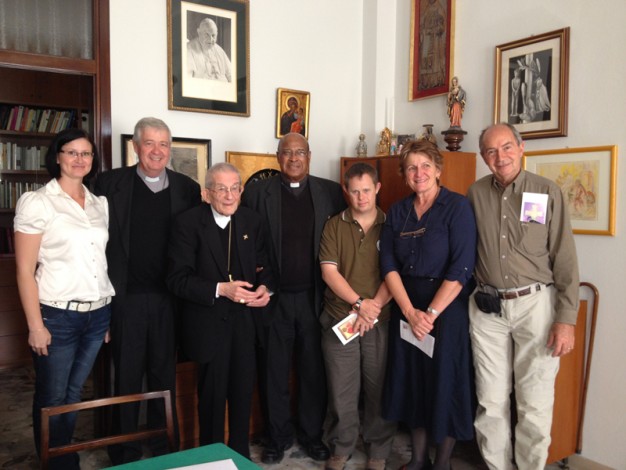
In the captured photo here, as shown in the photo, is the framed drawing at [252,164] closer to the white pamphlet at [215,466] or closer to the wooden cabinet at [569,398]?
the wooden cabinet at [569,398]

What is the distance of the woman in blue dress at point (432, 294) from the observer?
2459 mm

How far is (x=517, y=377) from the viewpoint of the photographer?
2516 mm

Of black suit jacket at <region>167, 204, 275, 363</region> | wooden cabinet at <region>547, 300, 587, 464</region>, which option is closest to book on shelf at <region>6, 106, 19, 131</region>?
black suit jacket at <region>167, 204, 275, 363</region>

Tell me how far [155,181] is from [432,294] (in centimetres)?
150

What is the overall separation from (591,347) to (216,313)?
6.48 feet

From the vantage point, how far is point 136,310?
8.84 feet

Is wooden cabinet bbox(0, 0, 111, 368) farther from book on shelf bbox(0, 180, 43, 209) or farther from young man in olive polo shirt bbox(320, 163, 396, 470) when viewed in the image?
young man in olive polo shirt bbox(320, 163, 396, 470)

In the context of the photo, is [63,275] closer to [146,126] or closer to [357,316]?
[146,126]

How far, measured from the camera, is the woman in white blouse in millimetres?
2318

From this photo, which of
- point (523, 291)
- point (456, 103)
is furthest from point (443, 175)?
point (523, 291)

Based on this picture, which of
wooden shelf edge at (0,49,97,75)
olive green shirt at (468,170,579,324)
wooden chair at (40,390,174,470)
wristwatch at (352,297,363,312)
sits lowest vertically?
wooden chair at (40,390,174,470)

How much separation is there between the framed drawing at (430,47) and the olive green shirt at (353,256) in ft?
4.97

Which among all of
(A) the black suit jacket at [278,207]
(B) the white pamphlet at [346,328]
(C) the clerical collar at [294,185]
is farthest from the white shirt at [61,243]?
(B) the white pamphlet at [346,328]

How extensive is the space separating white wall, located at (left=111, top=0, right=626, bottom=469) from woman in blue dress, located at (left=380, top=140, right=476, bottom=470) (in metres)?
0.84
